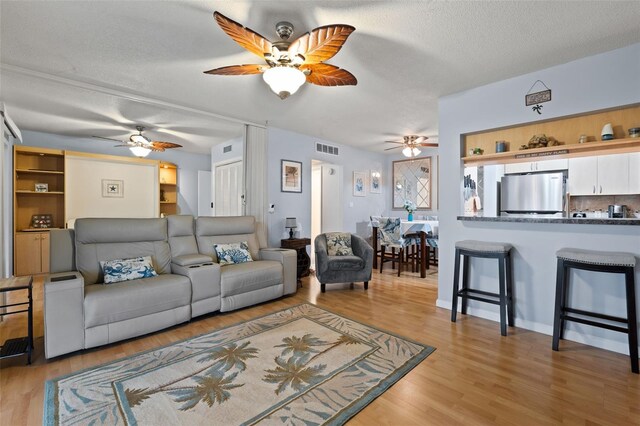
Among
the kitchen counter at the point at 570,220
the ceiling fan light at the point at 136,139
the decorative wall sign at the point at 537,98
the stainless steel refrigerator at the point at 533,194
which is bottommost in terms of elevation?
the kitchen counter at the point at 570,220

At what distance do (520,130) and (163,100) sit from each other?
414 cm

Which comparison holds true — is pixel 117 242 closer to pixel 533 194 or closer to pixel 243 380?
pixel 243 380

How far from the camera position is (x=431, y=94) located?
3365 millimetres

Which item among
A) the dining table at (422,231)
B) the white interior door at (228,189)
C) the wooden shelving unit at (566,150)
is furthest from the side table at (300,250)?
the wooden shelving unit at (566,150)

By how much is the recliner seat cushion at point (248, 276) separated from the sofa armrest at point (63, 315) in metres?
1.21

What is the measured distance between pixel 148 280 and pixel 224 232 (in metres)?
1.23

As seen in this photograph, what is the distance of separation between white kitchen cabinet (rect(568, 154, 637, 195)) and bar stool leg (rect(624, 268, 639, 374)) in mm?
2750

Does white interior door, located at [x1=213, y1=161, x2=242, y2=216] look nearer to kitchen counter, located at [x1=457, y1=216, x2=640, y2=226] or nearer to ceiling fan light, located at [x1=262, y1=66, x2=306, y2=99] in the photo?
ceiling fan light, located at [x1=262, y1=66, x2=306, y2=99]

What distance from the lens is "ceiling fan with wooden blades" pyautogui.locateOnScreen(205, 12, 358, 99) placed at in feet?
5.97

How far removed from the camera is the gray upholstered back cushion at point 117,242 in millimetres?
2824

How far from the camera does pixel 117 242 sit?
10.1ft

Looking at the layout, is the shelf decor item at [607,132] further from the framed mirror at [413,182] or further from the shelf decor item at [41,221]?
the shelf decor item at [41,221]

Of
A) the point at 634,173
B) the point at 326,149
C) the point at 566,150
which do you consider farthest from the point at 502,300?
the point at 326,149

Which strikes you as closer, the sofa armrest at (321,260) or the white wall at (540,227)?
the white wall at (540,227)
